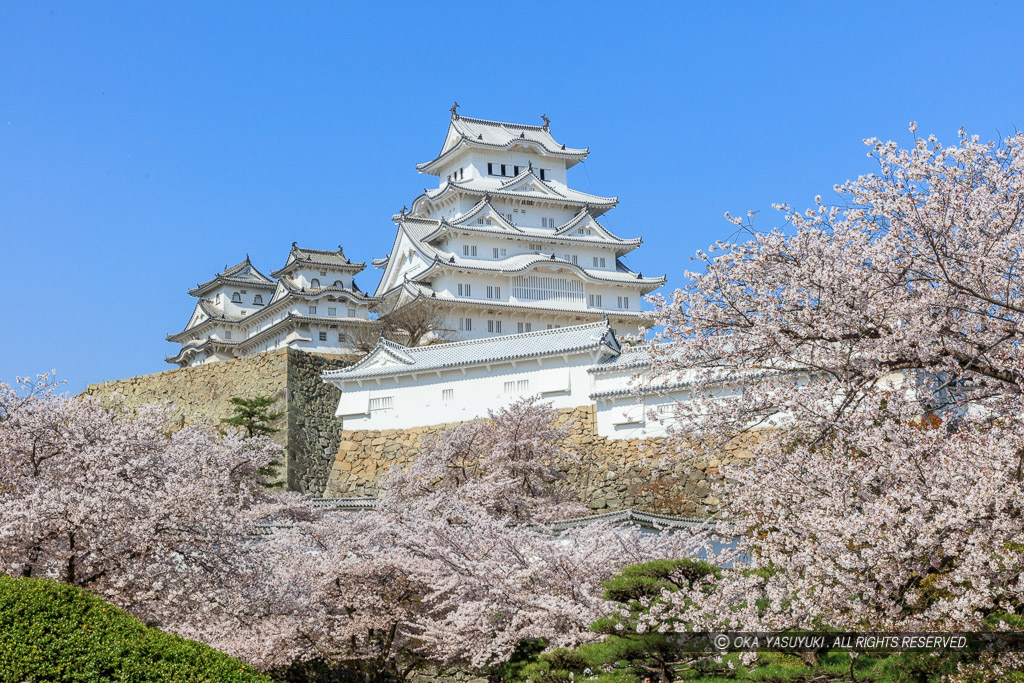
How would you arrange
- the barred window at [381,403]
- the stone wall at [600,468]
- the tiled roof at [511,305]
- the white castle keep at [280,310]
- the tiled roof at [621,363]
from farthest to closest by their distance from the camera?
the white castle keep at [280,310]
the tiled roof at [511,305]
the barred window at [381,403]
the tiled roof at [621,363]
the stone wall at [600,468]

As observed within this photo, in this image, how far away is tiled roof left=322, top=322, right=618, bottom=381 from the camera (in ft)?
73.4

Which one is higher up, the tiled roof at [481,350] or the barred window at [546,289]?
the barred window at [546,289]

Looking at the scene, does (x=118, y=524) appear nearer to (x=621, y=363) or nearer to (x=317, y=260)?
(x=621, y=363)

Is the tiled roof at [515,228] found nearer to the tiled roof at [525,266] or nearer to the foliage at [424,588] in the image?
the tiled roof at [525,266]

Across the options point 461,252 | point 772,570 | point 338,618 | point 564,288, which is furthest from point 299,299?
point 772,570

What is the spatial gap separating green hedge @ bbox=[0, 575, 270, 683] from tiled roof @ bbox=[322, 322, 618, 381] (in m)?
14.7

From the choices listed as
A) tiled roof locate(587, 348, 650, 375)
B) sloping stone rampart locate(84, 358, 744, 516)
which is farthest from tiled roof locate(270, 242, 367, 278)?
tiled roof locate(587, 348, 650, 375)

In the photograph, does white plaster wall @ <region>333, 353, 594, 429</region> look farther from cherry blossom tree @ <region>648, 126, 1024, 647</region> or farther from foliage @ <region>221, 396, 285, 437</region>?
cherry blossom tree @ <region>648, 126, 1024, 647</region>

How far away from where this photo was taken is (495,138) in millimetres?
39781

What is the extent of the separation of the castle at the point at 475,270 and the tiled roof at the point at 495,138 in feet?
0.17

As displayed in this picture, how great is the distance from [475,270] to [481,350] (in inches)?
444

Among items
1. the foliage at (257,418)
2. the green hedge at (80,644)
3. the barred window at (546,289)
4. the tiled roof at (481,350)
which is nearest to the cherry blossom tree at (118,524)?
the green hedge at (80,644)

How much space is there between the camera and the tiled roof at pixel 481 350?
22.4 metres

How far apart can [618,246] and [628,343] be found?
26111mm
